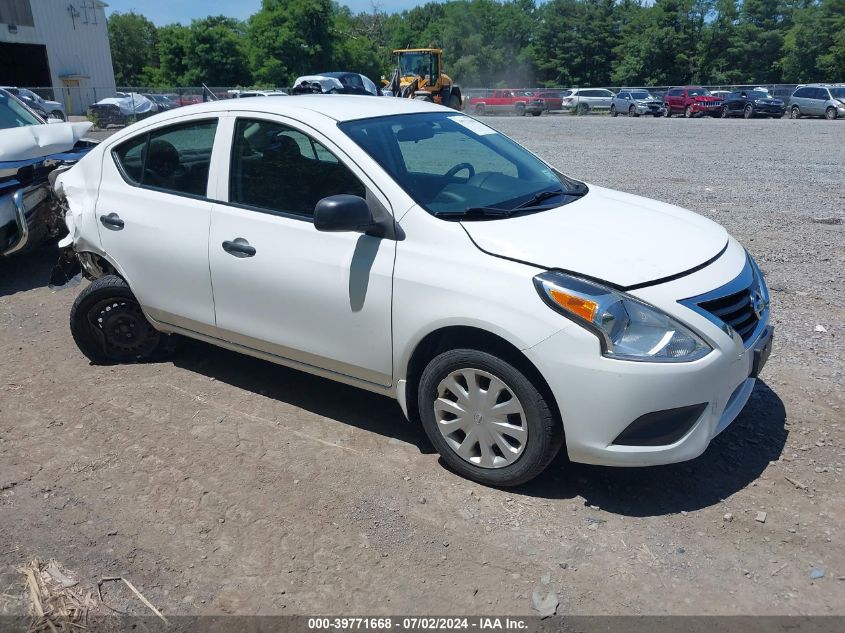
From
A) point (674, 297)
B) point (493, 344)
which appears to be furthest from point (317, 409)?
point (674, 297)

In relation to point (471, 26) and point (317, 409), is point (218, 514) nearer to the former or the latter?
point (317, 409)

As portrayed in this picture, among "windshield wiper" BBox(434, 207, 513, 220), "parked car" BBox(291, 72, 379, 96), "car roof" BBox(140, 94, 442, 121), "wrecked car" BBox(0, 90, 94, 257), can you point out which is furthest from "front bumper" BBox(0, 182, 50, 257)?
"parked car" BBox(291, 72, 379, 96)

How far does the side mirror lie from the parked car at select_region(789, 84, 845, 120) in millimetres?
33303

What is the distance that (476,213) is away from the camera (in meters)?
3.64

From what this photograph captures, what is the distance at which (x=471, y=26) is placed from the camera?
92.9 m

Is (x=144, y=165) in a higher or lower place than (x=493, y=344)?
higher

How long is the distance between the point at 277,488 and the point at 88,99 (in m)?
35.5

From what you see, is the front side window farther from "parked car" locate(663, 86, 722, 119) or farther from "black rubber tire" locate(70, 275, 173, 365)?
"parked car" locate(663, 86, 722, 119)

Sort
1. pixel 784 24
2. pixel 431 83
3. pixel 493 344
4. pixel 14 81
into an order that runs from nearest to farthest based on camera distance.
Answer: pixel 493 344
pixel 431 83
pixel 14 81
pixel 784 24

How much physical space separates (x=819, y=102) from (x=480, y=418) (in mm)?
34195

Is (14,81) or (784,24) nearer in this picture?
(14,81)

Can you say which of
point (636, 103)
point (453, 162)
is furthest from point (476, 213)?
point (636, 103)

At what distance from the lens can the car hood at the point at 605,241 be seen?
325 cm

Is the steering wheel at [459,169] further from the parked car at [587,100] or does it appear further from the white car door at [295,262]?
the parked car at [587,100]
